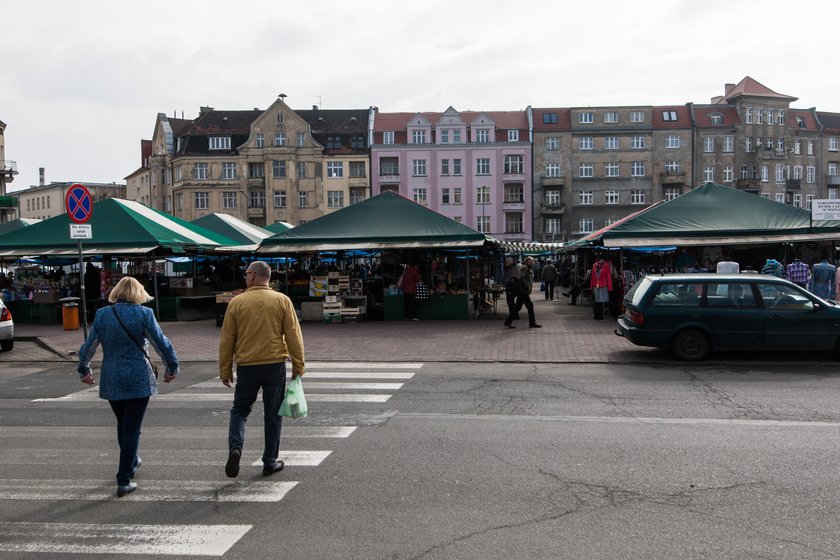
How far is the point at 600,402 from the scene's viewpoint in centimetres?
870

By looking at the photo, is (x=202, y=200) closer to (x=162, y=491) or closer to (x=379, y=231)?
(x=379, y=231)

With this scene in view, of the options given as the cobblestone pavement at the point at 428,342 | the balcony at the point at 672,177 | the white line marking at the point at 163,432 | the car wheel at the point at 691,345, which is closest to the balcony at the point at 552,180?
the balcony at the point at 672,177

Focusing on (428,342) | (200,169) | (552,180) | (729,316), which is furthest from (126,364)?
(200,169)

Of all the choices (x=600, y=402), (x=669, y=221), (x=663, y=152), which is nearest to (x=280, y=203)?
(x=663, y=152)

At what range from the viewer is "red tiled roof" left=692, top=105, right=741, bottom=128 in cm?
6525

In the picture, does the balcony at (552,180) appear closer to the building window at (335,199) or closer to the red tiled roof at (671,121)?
the red tiled roof at (671,121)

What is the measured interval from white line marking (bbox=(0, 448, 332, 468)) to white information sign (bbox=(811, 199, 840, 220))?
625 inches

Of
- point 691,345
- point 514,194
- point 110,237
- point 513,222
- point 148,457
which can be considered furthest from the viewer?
point 513,222

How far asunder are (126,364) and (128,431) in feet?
1.76

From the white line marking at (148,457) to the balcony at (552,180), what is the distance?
59.9 m

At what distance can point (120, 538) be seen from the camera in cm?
454

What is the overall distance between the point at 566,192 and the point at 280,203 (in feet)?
87.1

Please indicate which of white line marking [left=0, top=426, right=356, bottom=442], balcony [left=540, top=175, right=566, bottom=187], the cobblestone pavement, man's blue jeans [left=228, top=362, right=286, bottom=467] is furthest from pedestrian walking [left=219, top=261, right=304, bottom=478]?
balcony [left=540, top=175, right=566, bottom=187]

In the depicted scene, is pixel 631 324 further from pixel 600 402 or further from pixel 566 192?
pixel 566 192
